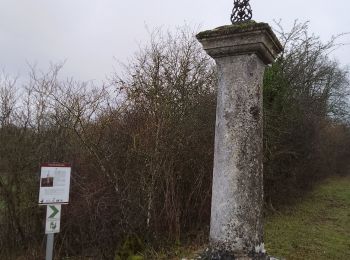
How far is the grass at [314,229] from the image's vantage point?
8.44 metres

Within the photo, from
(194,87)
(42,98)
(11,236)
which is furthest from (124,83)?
(11,236)

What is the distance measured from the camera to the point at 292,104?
14359 mm

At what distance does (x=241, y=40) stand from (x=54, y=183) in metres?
2.92

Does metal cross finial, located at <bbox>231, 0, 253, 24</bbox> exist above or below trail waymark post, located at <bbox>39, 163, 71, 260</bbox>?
above

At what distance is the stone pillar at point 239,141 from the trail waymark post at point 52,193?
2.12m

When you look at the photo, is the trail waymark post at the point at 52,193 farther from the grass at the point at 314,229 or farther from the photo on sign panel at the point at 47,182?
the grass at the point at 314,229

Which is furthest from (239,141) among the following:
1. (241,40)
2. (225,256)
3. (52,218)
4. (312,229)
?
(312,229)

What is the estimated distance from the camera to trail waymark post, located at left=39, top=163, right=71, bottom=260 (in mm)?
5219

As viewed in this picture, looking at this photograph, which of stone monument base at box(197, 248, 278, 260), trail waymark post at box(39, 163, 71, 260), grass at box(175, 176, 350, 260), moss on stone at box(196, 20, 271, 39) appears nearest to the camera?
stone monument base at box(197, 248, 278, 260)

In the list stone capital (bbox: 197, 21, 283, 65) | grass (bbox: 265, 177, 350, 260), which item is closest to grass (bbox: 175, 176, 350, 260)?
grass (bbox: 265, 177, 350, 260)

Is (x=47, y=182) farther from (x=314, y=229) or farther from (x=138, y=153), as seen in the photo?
(x=314, y=229)

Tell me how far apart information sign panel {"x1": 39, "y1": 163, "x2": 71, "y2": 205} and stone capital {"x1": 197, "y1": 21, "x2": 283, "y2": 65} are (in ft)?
8.08

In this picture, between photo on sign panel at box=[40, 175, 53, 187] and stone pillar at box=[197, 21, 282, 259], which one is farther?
photo on sign panel at box=[40, 175, 53, 187]

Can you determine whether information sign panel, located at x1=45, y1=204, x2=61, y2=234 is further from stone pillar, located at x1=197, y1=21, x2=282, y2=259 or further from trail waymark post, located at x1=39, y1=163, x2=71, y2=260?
stone pillar, located at x1=197, y1=21, x2=282, y2=259
